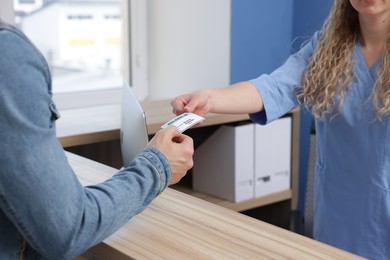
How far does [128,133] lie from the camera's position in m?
1.54

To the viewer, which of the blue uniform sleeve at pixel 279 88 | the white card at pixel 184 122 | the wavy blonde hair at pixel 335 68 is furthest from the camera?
the blue uniform sleeve at pixel 279 88

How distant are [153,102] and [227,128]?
355 millimetres

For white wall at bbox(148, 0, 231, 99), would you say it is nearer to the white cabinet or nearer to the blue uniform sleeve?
the white cabinet

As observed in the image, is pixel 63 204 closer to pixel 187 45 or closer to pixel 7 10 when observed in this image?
pixel 7 10

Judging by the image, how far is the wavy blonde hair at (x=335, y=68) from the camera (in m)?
1.46

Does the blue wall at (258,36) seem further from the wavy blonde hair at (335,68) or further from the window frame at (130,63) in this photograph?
the wavy blonde hair at (335,68)

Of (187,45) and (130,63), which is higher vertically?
(187,45)

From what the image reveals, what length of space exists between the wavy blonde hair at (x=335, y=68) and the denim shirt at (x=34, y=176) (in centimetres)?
85

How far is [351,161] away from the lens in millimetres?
1512

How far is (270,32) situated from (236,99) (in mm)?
1632

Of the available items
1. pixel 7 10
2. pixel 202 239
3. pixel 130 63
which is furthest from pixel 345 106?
pixel 130 63

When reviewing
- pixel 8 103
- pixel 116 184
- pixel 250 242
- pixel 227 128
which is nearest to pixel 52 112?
pixel 8 103

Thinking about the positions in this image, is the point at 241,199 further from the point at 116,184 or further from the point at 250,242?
the point at 116,184

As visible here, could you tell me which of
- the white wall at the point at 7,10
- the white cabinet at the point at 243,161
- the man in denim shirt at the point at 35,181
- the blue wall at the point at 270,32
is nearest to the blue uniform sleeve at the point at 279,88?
the white cabinet at the point at 243,161
